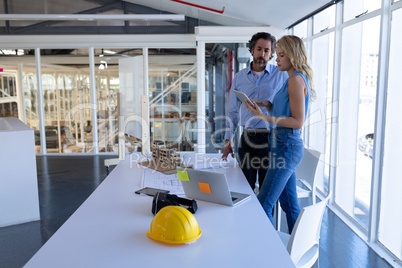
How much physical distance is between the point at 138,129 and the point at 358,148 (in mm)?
2441

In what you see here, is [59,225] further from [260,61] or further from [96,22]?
[96,22]

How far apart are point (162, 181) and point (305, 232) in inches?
40.9

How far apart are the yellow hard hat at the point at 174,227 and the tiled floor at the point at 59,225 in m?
1.87

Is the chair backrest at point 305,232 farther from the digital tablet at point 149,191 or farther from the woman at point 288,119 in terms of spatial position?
the digital tablet at point 149,191

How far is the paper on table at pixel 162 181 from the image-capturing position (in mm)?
2236

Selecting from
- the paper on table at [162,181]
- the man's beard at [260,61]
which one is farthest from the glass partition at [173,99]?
the paper on table at [162,181]

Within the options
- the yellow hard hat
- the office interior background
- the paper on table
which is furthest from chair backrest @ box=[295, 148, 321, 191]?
the yellow hard hat

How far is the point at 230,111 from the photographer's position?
10.3 feet

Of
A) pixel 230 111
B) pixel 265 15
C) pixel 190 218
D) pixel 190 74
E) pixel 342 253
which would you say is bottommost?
pixel 342 253

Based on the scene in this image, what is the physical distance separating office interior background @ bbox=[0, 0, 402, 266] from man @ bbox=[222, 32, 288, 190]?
0.82m

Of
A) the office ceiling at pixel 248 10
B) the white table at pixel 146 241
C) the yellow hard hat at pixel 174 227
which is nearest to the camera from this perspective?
the white table at pixel 146 241

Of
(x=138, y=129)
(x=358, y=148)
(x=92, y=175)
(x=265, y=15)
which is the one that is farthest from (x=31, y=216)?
(x=265, y=15)

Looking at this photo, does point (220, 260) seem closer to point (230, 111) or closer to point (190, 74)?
point (230, 111)

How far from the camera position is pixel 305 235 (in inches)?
67.7
